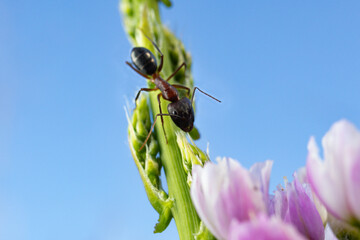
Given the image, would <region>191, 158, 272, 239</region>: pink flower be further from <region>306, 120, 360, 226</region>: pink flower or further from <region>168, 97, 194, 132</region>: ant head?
<region>168, 97, 194, 132</region>: ant head

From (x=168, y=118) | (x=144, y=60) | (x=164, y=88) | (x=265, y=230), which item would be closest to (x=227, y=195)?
(x=265, y=230)

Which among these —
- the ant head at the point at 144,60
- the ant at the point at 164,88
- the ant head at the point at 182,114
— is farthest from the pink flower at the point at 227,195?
the ant head at the point at 144,60

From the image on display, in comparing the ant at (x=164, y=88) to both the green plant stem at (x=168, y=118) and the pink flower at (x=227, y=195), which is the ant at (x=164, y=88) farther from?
the pink flower at (x=227, y=195)

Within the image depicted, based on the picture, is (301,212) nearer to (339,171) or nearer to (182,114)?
(339,171)

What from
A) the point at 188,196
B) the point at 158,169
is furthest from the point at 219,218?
the point at 158,169

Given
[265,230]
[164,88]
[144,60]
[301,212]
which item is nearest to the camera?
[265,230]

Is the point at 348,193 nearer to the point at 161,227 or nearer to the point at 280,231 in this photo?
the point at 280,231
